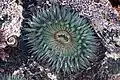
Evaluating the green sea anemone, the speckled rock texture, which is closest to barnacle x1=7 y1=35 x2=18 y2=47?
the speckled rock texture

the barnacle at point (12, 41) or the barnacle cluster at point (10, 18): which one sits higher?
the barnacle cluster at point (10, 18)

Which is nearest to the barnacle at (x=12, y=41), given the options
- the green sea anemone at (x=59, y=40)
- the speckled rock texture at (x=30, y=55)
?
the speckled rock texture at (x=30, y=55)

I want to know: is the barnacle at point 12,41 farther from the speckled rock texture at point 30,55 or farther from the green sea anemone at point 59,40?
the green sea anemone at point 59,40

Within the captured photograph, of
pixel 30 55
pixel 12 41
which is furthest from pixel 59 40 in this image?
pixel 12 41

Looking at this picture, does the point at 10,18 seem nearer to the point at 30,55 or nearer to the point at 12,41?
the point at 12,41

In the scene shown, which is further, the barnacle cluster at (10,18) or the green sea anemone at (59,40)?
the barnacle cluster at (10,18)

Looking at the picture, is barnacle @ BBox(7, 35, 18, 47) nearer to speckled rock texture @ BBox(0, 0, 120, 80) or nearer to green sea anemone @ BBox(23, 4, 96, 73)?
speckled rock texture @ BBox(0, 0, 120, 80)

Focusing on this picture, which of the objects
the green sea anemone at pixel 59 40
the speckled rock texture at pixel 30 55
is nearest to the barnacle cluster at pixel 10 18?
the speckled rock texture at pixel 30 55
